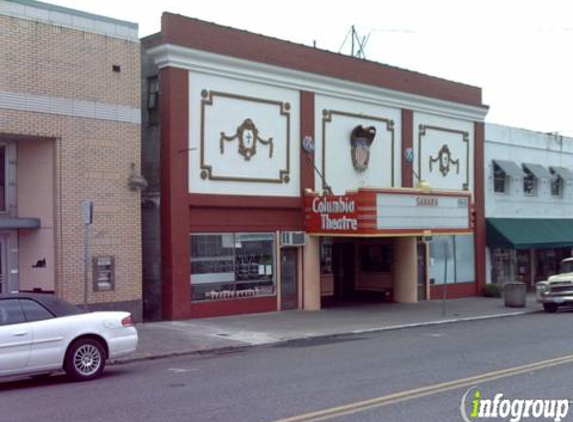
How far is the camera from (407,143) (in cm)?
2712

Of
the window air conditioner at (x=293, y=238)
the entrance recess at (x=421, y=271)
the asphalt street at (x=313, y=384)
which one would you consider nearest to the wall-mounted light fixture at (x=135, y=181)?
the window air conditioner at (x=293, y=238)

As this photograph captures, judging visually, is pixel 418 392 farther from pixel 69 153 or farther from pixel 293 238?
pixel 293 238

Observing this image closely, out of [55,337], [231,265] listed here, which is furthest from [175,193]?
[55,337]

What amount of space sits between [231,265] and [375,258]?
8408mm

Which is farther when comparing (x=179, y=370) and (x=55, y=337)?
(x=179, y=370)

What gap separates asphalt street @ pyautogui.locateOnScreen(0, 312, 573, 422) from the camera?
8695 mm

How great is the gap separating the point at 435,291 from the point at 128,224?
13.6 meters

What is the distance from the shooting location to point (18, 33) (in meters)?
17.0

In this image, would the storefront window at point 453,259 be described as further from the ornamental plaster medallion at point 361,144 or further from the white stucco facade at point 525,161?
→ the ornamental plaster medallion at point 361,144

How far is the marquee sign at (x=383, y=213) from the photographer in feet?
71.7

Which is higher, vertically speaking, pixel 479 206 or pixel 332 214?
pixel 479 206

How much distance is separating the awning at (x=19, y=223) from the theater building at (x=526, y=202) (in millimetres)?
19116

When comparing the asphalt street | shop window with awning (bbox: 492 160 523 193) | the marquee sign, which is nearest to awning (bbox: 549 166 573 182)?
shop window with awning (bbox: 492 160 523 193)

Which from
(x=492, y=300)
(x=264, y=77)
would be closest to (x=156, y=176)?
(x=264, y=77)
